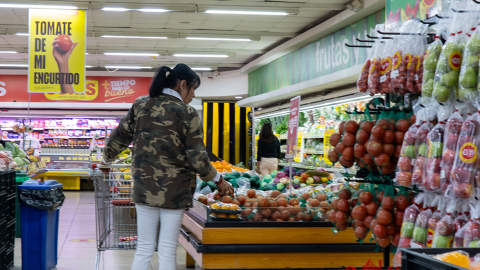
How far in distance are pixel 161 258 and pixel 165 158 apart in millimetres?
548

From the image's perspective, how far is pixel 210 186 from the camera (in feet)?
14.1

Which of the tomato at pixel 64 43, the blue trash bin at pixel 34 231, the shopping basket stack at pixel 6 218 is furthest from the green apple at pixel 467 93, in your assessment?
the tomato at pixel 64 43

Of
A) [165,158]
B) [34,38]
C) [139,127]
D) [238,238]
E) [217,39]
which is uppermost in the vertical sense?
[217,39]

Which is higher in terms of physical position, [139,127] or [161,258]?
[139,127]

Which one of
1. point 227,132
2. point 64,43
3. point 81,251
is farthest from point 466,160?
point 227,132

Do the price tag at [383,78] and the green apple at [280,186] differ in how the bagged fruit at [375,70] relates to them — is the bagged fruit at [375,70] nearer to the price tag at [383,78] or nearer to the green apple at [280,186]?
the price tag at [383,78]

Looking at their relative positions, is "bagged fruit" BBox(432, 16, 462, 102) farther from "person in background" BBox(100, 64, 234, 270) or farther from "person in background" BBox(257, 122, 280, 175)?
"person in background" BBox(257, 122, 280, 175)

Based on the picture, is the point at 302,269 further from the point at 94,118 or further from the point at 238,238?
the point at 94,118

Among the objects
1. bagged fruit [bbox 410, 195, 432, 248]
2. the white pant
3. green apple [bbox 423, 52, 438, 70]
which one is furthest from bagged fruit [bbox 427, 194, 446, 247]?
the white pant

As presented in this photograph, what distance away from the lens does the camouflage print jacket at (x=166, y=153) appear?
258cm

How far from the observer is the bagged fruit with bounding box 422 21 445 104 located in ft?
5.77

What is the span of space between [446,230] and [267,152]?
6819 millimetres

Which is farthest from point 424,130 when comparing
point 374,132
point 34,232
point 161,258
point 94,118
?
point 94,118

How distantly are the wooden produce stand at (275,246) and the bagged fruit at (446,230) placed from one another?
1.50m
